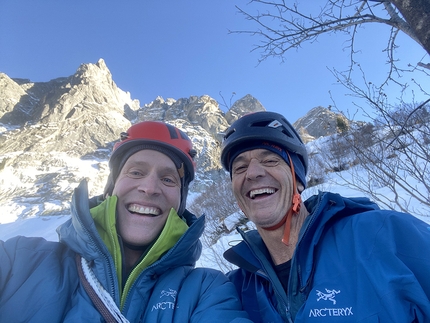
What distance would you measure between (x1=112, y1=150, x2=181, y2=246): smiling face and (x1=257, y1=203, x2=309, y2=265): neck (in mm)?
865

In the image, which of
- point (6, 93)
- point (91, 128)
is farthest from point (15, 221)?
point (6, 93)

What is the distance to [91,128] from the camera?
65.1 metres

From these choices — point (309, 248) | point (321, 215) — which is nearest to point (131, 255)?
point (309, 248)

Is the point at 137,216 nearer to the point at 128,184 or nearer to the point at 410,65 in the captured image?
the point at 128,184

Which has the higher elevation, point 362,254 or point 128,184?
point 128,184

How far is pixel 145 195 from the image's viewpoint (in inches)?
76.6

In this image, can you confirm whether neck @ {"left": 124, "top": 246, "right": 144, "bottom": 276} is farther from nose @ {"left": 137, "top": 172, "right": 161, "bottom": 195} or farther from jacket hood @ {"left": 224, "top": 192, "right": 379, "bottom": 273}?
jacket hood @ {"left": 224, "top": 192, "right": 379, "bottom": 273}

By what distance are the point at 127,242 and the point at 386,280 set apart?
1694mm

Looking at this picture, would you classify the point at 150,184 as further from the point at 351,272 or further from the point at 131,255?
the point at 351,272

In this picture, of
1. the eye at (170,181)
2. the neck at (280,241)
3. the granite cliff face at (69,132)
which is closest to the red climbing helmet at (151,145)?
the eye at (170,181)

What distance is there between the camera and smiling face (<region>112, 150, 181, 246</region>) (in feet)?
6.07

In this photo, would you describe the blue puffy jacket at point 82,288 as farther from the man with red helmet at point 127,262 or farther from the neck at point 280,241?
the neck at point 280,241

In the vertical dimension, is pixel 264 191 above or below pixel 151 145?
below

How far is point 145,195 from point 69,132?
236ft
